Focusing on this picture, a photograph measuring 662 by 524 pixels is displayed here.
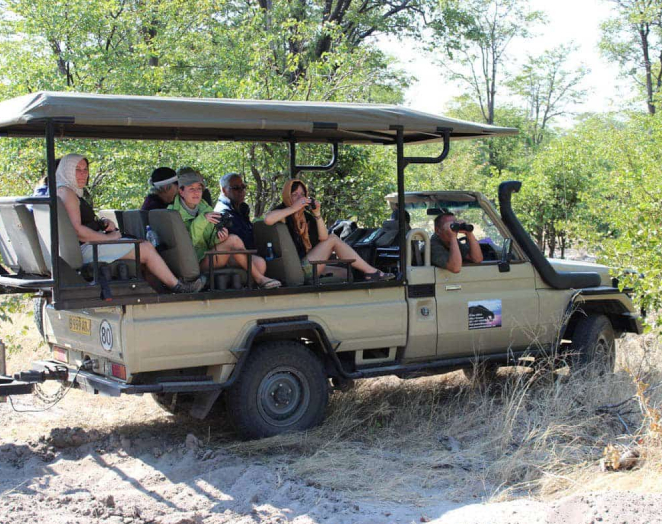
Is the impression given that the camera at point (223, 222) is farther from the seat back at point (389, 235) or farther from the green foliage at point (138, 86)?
the green foliage at point (138, 86)

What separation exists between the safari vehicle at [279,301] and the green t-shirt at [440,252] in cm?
9

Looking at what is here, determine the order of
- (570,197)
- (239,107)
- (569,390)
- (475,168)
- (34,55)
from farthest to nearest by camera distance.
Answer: (475,168), (570,197), (34,55), (569,390), (239,107)

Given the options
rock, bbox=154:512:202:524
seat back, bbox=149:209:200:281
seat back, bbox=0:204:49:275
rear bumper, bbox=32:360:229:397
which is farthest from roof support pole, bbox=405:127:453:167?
rock, bbox=154:512:202:524

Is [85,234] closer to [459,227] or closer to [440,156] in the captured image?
[440,156]

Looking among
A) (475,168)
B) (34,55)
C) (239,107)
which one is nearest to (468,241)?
(239,107)

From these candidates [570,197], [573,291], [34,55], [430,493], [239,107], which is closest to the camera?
[430,493]

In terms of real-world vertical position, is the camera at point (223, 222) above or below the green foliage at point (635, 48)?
below

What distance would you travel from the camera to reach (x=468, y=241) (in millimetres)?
6887

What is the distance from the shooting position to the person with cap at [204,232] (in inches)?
235

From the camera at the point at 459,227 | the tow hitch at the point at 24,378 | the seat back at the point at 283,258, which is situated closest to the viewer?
the tow hitch at the point at 24,378

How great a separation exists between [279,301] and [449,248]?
1.60 meters

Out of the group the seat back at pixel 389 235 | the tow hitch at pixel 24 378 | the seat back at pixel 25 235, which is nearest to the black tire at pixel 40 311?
the tow hitch at pixel 24 378

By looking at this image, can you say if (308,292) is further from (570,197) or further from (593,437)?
(570,197)

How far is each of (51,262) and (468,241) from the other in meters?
3.28
